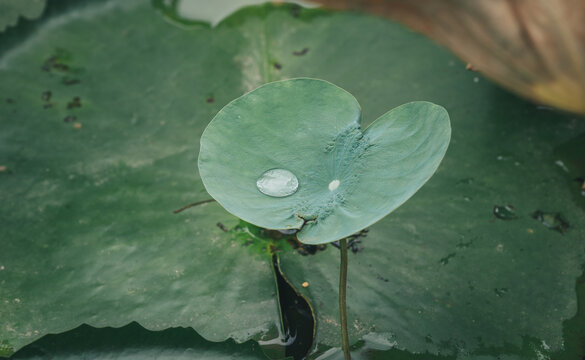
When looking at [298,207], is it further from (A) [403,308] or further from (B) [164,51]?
(B) [164,51]

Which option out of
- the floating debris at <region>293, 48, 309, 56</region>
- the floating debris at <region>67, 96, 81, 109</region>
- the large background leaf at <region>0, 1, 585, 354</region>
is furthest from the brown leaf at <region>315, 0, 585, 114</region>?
the floating debris at <region>67, 96, 81, 109</region>

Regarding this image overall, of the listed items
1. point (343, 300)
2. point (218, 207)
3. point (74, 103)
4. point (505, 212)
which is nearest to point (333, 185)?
point (343, 300)

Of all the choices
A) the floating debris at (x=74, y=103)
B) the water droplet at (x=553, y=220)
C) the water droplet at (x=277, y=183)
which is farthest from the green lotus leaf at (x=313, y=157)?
the floating debris at (x=74, y=103)

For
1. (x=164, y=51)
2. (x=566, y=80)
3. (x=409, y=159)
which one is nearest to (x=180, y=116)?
(x=164, y=51)

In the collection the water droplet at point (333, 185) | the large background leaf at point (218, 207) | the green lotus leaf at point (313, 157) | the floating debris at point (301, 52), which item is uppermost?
the green lotus leaf at point (313, 157)

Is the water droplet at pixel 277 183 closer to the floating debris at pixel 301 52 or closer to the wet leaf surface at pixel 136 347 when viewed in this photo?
the wet leaf surface at pixel 136 347

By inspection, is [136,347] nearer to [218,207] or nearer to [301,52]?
[218,207]

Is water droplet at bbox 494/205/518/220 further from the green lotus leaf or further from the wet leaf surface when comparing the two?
the wet leaf surface
